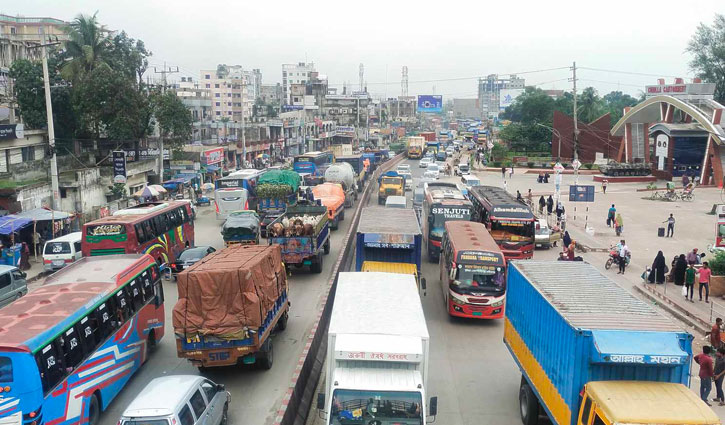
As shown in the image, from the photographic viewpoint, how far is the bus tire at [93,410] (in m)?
11.0

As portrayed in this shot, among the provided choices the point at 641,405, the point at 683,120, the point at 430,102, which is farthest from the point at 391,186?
the point at 430,102

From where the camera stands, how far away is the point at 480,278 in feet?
56.2

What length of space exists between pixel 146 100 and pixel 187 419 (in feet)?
125

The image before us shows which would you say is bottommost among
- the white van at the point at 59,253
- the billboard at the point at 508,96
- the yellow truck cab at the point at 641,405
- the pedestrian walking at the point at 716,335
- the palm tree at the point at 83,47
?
the pedestrian walking at the point at 716,335

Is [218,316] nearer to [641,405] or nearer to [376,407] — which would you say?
[376,407]

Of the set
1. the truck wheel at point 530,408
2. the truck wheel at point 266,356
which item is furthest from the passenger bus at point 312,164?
the truck wheel at point 530,408

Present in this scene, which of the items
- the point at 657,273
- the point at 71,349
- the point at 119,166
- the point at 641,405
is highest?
the point at 119,166

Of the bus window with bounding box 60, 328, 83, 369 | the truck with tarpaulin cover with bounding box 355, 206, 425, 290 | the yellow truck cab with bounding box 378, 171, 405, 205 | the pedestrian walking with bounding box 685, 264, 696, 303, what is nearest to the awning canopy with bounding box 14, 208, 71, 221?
the truck with tarpaulin cover with bounding box 355, 206, 425, 290

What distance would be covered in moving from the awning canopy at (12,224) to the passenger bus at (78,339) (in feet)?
41.3

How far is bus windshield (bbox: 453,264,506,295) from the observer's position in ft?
56.1

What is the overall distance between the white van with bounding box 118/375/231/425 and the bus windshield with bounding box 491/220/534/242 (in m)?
14.9

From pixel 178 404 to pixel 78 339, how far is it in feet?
8.58

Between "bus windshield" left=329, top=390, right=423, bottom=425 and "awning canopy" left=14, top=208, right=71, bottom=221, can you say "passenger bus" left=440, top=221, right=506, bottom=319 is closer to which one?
"bus windshield" left=329, top=390, right=423, bottom=425

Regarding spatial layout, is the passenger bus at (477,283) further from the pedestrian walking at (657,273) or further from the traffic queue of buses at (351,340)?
the pedestrian walking at (657,273)
